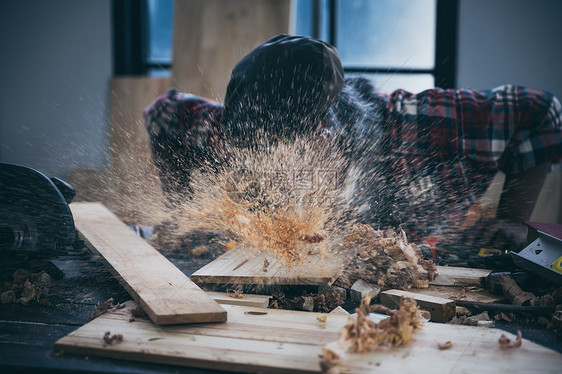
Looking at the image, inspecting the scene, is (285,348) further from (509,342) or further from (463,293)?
(463,293)

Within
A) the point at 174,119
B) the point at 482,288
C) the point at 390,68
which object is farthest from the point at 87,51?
the point at 482,288

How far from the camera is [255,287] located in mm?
1403

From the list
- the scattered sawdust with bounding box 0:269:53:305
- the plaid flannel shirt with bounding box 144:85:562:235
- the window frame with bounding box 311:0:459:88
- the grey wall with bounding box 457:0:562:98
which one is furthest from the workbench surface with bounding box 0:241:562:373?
the grey wall with bounding box 457:0:562:98

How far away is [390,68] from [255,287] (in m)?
3.11

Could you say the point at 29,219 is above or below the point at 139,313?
above

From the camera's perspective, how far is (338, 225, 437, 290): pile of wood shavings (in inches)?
55.6

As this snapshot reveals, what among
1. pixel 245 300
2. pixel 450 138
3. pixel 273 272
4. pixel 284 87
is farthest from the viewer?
pixel 450 138

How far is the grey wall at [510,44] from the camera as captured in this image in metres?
3.49

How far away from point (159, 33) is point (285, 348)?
13.0 ft

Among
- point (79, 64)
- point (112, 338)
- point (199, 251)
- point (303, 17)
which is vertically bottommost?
point (199, 251)

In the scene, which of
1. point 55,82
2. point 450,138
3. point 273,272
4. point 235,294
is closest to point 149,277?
point 235,294

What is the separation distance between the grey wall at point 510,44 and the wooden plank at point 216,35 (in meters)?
1.46

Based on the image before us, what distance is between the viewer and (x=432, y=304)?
4.04 feet

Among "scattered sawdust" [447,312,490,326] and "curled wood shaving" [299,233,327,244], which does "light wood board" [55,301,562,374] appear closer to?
"scattered sawdust" [447,312,490,326]
